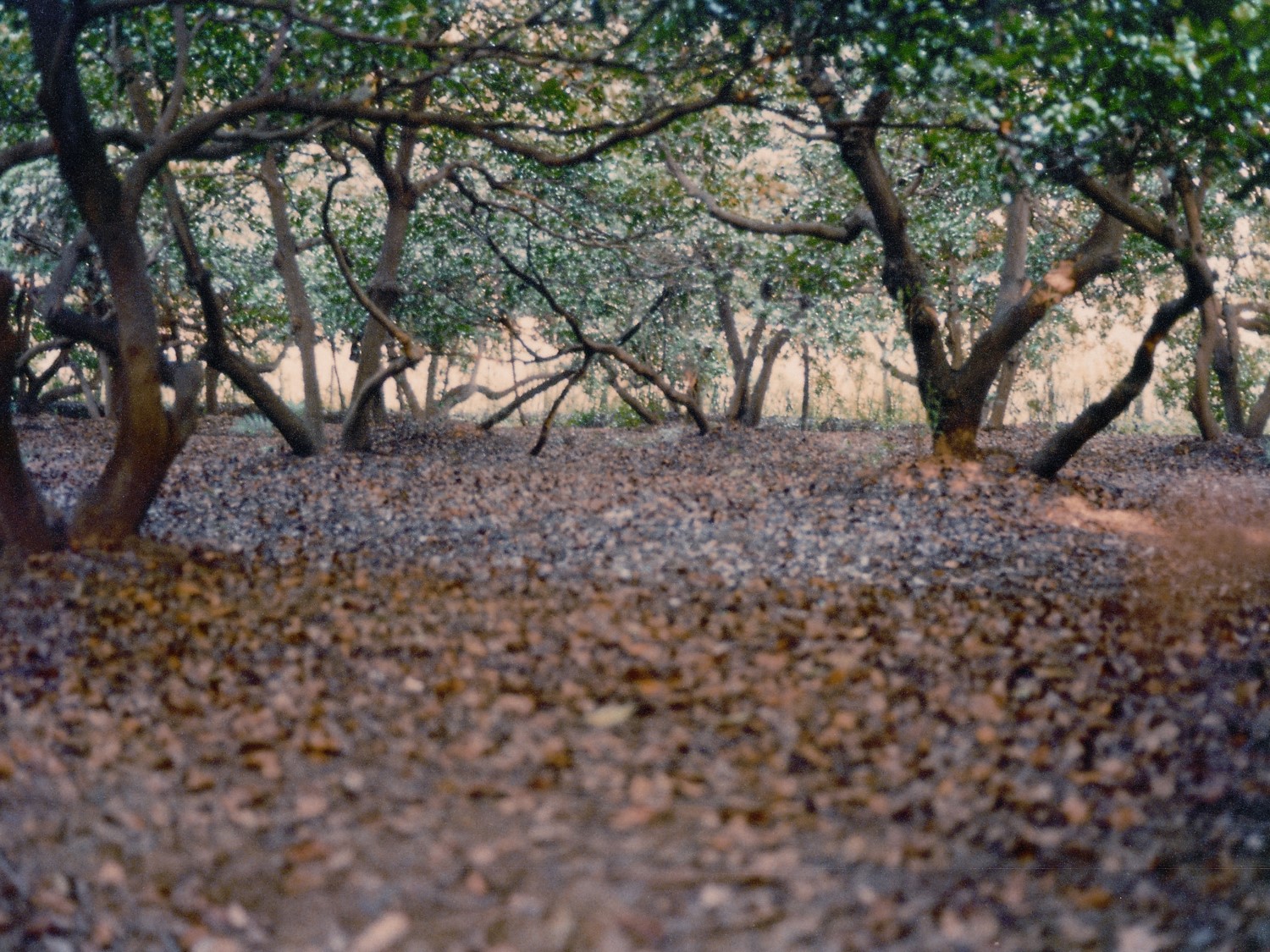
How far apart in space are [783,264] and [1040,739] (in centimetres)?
1038

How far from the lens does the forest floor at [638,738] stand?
3.42 m

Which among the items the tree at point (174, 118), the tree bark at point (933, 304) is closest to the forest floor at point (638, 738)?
the tree at point (174, 118)

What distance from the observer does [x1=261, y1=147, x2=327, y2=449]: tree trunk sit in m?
12.6

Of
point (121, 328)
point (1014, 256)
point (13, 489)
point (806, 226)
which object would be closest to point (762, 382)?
point (1014, 256)

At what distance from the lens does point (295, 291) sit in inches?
519

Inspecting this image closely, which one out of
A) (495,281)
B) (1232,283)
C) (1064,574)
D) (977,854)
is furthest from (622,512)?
(1232,283)

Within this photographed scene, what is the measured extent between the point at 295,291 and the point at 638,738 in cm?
1052

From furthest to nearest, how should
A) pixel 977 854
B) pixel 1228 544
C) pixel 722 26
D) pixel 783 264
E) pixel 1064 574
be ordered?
1. pixel 783 264
2. pixel 1228 544
3. pixel 1064 574
4. pixel 722 26
5. pixel 977 854

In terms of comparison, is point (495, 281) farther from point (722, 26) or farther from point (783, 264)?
point (722, 26)

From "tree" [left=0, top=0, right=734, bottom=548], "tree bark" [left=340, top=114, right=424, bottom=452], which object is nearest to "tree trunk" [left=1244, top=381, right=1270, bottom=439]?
"tree" [left=0, top=0, right=734, bottom=548]

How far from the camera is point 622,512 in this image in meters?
9.97

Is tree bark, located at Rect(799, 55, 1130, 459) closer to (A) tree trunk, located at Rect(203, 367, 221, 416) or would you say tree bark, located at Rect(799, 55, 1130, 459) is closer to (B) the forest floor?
(B) the forest floor

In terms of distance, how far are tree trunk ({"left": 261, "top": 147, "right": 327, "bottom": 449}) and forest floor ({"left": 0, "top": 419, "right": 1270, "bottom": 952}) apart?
438 cm

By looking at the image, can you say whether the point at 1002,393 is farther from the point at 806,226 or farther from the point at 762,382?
the point at 806,226
